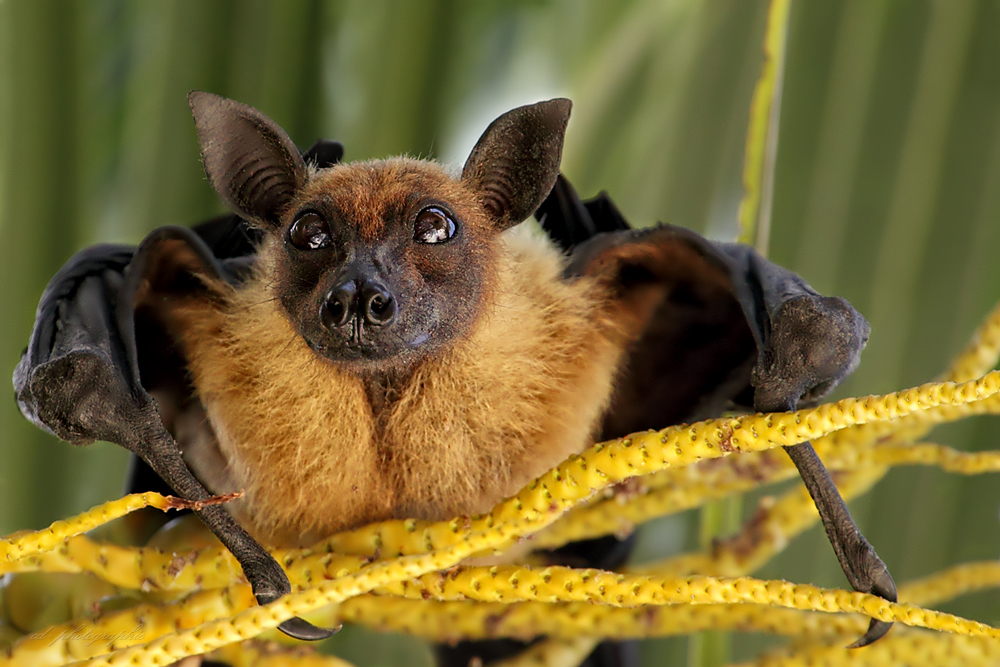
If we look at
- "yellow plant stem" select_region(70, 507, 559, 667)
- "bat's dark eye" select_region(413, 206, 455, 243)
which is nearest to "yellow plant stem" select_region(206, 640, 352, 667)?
"yellow plant stem" select_region(70, 507, 559, 667)

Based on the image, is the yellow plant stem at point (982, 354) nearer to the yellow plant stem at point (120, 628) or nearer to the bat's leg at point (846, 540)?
the bat's leg at point (846, 540)

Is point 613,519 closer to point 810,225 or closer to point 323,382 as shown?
point 323,382

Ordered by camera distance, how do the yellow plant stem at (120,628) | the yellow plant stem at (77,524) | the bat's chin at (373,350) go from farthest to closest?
the bat's chin at (373,350) < the yellow plant stem at (120,628) < the yellow plant stem at (77,524)

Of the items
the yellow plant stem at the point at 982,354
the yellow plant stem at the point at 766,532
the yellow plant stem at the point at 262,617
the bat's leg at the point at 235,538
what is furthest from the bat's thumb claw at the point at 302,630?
the yellow plant stem at the point at 982,354

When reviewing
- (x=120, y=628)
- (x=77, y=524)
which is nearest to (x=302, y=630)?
(x=120, y=628)

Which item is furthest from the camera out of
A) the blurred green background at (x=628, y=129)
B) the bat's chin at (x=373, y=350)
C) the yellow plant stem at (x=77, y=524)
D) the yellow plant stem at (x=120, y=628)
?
the blurred green background at (x=628, y=129)

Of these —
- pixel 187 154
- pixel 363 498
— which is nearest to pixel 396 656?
pixel 363 498

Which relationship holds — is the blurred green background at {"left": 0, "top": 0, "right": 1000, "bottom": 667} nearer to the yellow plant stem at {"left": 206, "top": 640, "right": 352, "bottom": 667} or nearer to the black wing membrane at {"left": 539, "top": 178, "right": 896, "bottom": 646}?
the black wing membrane at {"left": 539, "top": 178, "right": 896, "bottom": 646}
